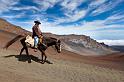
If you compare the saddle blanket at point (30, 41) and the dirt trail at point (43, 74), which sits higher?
the saddle blanket at point (30, 41)

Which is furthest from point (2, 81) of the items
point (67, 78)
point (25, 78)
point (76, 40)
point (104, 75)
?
point (76, 40)

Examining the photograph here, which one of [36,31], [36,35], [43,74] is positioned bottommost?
[43,74]

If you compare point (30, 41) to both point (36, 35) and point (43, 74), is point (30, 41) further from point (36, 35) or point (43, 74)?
point (43, 74)

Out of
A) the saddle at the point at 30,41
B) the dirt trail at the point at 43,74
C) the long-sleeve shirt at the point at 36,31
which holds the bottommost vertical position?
the dirt trail at the point at 43,74

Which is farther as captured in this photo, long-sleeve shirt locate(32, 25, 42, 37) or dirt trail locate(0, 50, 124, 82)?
long-sleeve shirt locate(32, 25, 42, 37)

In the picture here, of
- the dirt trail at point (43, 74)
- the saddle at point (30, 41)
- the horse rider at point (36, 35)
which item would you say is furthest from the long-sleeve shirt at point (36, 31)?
the dirt trail at point (43, 74)

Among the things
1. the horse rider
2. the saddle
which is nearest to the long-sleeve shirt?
the horse rider

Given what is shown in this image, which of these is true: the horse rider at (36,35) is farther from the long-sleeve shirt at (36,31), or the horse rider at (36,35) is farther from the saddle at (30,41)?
the saddle at (30,41)

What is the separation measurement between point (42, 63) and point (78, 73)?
299cm

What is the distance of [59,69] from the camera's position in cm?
1861

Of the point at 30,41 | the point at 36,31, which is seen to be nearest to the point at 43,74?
the point at 30,41

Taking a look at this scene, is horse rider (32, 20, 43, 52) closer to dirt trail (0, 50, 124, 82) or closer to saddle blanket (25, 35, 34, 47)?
saddle blanket (25, 35, 34, 47)

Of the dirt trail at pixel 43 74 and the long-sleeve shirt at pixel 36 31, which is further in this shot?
the long-sleeve shirt at pixel 36 31

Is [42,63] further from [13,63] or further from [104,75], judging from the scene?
[104,75]
